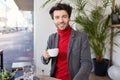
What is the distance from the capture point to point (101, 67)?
2.83 m

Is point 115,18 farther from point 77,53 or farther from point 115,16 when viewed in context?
point 77,53

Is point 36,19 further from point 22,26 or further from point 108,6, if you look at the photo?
point 108,6

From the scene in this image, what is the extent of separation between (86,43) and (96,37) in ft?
3.90

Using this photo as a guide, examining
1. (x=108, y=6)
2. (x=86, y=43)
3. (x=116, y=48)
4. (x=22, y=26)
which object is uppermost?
(x=108, y=6)

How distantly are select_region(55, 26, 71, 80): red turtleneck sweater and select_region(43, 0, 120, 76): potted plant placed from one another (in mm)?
1060

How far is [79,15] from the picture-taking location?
9.16ft

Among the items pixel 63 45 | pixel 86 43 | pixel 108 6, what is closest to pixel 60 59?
pixel 63 45

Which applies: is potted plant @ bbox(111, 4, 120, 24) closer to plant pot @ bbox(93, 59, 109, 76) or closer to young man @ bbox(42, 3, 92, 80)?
plant pot @ bbox(93, 59, 109, 76)

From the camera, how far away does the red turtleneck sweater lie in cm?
161

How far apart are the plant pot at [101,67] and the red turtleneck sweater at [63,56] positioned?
1.33 m

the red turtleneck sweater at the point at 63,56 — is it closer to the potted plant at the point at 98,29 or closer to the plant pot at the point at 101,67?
the potted plant at the point at 98,29

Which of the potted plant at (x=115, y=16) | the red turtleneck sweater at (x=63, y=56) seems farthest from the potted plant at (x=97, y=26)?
the red turtleneck sweater at (x=63, y=56)

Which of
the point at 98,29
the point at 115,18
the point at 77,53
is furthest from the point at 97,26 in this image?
the point at 77,53

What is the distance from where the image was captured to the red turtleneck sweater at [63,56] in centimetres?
161
